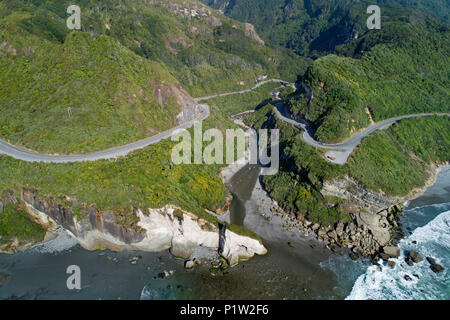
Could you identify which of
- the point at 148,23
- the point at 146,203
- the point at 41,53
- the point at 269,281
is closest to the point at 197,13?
the point at 148,23

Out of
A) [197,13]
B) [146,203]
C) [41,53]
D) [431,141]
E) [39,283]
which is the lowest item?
[39,283]

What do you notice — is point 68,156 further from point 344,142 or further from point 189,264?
point 344,142

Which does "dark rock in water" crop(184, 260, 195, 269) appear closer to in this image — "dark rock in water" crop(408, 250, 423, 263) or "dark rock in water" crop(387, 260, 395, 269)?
"dark rock in water" crop(387, 260, 395, 269)

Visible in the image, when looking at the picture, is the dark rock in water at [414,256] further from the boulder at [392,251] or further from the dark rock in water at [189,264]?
the dark rock in water at [189,264]

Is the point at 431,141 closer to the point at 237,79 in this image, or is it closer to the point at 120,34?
the point at 237,79

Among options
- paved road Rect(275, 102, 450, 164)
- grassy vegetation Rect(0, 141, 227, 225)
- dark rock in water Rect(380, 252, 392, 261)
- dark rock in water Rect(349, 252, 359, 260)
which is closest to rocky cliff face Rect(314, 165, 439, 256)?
dark rock in water Rect(349, 252, 359, 260)

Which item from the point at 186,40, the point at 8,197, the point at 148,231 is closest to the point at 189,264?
the point at 148,231
